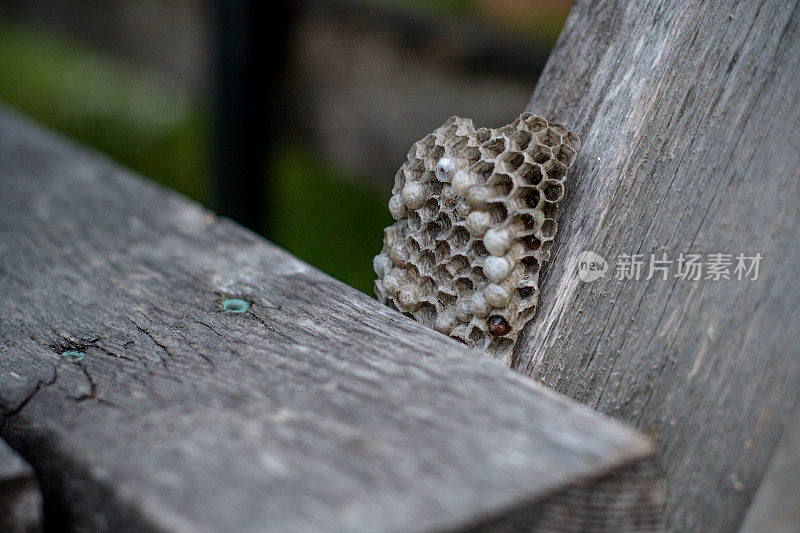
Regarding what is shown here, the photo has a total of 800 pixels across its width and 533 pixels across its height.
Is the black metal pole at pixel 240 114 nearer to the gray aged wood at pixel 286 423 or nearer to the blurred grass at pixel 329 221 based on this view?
the blurred grass at pixel 329 221

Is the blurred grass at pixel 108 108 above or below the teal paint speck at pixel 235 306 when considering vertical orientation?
below

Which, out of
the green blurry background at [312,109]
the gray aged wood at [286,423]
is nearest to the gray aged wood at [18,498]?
the gray aged wood at [286,423]

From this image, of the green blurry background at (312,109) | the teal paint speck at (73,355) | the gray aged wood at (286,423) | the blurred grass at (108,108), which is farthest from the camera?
the blurred grass at (108,108)

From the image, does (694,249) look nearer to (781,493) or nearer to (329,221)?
(781,493)

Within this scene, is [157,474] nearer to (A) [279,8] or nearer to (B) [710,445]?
(B) [710,445]

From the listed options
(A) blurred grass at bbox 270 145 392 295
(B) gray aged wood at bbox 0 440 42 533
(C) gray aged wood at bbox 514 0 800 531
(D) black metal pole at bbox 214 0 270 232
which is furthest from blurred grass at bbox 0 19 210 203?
(B) gray aged wood at bbox 0 440 42 533

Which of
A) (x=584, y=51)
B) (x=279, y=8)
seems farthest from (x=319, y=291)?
(x=279, y=8)

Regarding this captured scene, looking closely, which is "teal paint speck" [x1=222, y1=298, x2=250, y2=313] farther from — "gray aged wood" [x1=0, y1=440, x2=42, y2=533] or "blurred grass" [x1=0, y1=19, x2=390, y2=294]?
"blurred grass" [x1=0, y1=19, x2=390, y2=294]
